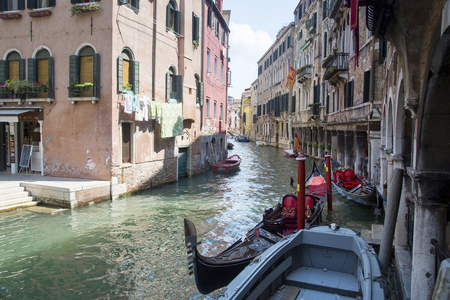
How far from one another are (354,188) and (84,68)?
30.7ft

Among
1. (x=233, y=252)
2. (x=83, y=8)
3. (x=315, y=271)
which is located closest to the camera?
(x=315, y=271)

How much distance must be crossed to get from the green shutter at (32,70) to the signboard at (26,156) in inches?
87.9

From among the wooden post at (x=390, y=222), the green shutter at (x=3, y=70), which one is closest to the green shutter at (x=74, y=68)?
the green shutter at (x=3, y=70)

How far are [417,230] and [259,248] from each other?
2555 mm

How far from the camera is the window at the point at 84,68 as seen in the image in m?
10.7

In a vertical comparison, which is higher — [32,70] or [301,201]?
[32,70]

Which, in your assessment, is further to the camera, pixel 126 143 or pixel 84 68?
pixel 126 143

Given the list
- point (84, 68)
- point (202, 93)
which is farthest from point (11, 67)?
point (202, 93)

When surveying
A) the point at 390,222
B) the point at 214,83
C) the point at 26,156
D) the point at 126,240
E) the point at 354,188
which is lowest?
the point at 126,240

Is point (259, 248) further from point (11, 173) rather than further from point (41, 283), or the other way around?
point (11, 173)

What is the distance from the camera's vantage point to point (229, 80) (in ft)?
80.6

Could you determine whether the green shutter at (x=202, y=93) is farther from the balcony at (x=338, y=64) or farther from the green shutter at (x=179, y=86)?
the balcony at (x=338, y=64)

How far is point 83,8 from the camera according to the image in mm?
10453

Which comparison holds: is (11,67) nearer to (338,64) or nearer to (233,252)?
(233,252)
